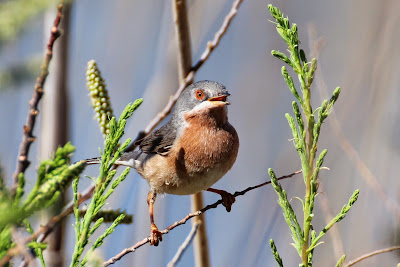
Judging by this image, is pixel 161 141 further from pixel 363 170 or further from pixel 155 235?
pixel 363 170

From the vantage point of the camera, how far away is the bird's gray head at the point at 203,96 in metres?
3.39

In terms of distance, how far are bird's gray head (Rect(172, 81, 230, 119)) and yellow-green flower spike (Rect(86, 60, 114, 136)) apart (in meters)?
1.11

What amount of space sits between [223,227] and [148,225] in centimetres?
128

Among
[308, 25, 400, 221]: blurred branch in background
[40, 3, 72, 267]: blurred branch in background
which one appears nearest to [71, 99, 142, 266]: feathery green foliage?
[40, 3, 72, 267]: blurred branch in background

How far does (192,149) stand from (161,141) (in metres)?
→ 0.38

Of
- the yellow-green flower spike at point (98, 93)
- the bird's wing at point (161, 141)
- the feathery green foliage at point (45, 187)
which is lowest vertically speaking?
the feathery green foliage at point (45, 187)

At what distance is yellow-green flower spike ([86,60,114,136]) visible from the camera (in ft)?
7.17

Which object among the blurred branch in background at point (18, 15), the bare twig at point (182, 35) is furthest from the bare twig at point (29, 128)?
the bare twig at point (182, 35)

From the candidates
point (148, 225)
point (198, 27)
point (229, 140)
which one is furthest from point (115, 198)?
point (198, 27)

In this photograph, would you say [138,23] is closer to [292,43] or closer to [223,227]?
[223,227]

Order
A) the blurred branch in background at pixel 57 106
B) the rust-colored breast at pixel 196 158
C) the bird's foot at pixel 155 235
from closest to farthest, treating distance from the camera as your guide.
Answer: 1. the blurred branch in background at pixel 57 106
2. the rust-colored breast at pixel 196 158
3. the bird's foot at pixel 155 235

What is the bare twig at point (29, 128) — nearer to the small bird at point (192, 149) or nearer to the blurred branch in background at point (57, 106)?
the blurred branch in background at point (57, 106)

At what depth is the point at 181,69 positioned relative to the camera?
2.83 m

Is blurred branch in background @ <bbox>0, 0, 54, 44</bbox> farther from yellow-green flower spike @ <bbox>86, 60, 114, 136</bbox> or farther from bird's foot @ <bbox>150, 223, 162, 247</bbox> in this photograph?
bird's foot @ <bbox>150, 223, 162, 247</bbox>
